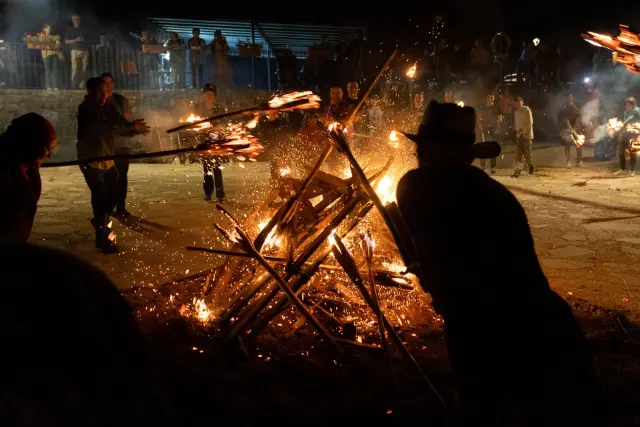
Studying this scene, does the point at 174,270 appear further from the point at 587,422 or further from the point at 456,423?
the point at 587,422

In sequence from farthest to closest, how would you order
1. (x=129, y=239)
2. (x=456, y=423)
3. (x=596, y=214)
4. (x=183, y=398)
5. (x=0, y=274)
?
1. (x=596, y=214)
2. (x=129, y=239)
3. (x=183, y=398)
4. (x=456, y=423)
5. (x=0, y=274)

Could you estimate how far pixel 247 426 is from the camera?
356 centimetres

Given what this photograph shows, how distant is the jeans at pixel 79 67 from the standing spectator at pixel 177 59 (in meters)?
2.94

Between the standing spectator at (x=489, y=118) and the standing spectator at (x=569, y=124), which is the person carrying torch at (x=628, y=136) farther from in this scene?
the standing spectator at (x=489, y=118)

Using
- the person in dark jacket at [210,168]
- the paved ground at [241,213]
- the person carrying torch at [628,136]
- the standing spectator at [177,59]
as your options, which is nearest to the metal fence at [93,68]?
the standing spectator at [177,59]

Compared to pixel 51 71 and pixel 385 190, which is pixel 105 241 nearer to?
pixel 385 190

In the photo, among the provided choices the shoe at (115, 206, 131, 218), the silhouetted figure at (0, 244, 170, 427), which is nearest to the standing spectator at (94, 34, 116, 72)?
the shoe at (115, 206, 131, 218)

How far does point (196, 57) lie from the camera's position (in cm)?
1959

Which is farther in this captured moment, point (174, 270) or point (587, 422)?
point (174, 270)

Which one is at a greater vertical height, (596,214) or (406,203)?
(406,203)

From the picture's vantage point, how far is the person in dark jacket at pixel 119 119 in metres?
8.36

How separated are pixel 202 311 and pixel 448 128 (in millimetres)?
3587

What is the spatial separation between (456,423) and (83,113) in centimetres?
713

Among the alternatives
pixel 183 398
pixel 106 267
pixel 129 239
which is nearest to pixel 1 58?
pixel 129 239
